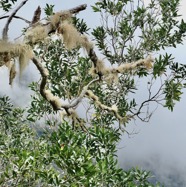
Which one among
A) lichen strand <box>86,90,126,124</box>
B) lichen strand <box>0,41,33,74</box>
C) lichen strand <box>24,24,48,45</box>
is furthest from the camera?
lichen strand <box>86,90,126,124</box>

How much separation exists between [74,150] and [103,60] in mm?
1406

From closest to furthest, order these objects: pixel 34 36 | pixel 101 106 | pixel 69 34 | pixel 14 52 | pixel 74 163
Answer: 1. pixel 14 52
2. pixel 34 36
3. pixel 74 163
4. pixel 69 34
5. pixel 101 106

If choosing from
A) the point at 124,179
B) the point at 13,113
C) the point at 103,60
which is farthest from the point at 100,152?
the point at 13,113

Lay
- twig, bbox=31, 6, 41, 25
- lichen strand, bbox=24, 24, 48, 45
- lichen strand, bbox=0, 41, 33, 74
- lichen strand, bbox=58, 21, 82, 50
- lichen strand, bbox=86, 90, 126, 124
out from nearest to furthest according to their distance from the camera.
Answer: lichen strand, bbox=0, 41, 33, 74 < lichen strand, bbox=24, 24, 48, 45 < twig, bbox=31, 6, 41, 25 < lichen strand, bbox=58, 21, 82, 50 < lichen strand, bbox=86, 90, 126, 124

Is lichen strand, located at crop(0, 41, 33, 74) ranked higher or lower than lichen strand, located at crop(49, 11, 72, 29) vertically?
lower

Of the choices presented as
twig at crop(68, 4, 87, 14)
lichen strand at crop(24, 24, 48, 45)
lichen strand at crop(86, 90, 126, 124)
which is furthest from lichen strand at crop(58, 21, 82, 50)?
lichen strand at crop(86, 90, 126, 124)

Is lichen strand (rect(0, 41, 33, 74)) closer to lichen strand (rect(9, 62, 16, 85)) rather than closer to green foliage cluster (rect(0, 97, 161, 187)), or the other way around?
lichen strand (rect(9, 62, 16, 85))

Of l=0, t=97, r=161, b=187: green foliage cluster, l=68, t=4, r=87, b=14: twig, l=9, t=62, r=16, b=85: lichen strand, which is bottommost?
l=0, t=97, r=161, b=187: green foliage cluster

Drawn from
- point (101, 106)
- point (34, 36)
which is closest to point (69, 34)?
point (34, 36)

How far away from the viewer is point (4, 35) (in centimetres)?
462

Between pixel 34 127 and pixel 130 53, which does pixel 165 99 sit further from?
pixel 34 127

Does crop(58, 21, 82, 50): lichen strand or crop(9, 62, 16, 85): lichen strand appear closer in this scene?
crop(9, 62, 16, 85): lichen strand

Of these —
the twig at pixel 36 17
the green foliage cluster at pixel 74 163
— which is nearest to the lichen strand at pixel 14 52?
the twig at pixel 36 17

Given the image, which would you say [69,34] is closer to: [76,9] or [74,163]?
[76,9]
